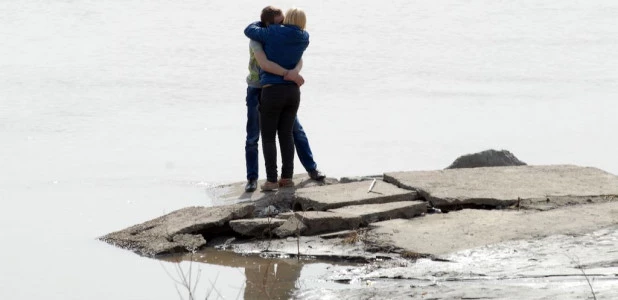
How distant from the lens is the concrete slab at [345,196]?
322 inches

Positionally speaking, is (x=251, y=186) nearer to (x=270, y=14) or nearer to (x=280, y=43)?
(x=280, y=43)

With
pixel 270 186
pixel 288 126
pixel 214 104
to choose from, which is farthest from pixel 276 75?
pixel 214 104

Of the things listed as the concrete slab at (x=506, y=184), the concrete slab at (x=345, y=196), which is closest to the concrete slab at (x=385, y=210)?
the concrete slab at (x=345, y=196)

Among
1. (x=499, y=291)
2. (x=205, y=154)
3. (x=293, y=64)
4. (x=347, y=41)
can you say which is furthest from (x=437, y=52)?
(x=499, y=291)

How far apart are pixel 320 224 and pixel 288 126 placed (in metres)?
1.08

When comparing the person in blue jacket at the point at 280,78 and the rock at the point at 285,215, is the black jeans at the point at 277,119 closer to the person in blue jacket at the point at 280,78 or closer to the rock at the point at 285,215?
the person in blue jacket at the point at 280,78

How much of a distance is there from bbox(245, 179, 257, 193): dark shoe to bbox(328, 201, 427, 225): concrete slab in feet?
3.75

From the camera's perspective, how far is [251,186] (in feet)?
29.8

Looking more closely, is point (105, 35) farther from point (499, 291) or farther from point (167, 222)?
point (499, 291)

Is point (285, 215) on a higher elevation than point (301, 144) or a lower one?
lower

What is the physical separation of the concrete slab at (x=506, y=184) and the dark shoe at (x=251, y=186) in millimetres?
1013

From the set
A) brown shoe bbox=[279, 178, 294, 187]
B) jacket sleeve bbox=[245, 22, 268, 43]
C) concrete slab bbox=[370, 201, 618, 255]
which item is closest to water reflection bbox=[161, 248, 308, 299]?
concrete slab bbox=[370, 201, 618, 255]

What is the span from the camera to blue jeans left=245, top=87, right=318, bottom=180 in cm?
877

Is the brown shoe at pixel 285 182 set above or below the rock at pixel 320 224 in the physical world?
above
